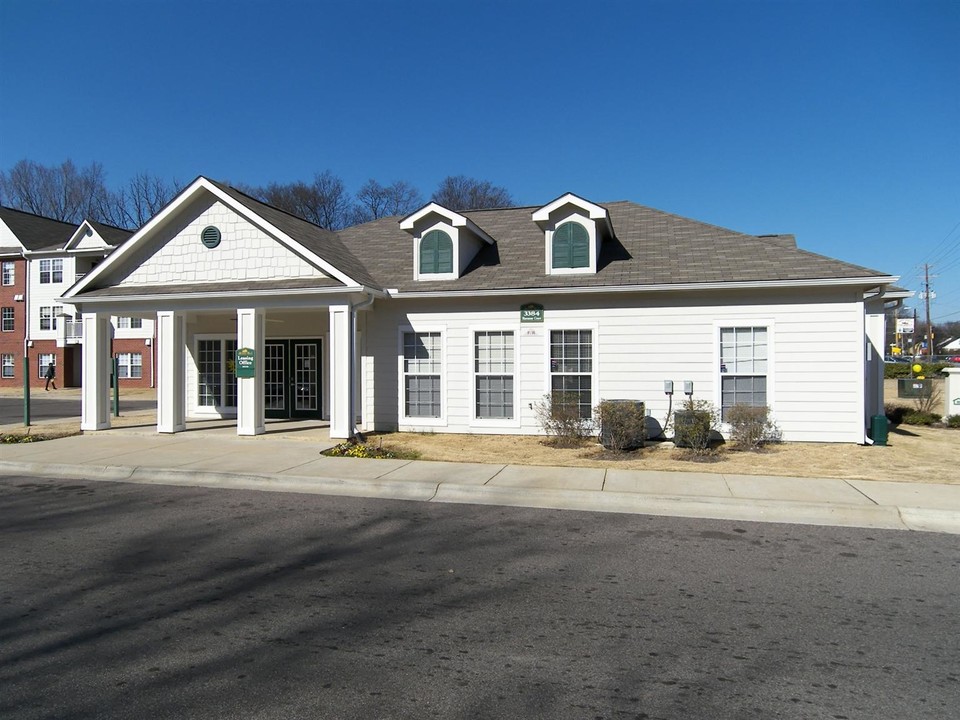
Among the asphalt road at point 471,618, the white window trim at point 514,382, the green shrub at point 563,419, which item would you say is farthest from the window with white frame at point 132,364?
the asphalt road at point 471,618

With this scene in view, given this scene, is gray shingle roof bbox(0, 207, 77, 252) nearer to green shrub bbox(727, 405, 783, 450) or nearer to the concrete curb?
the concrete curb

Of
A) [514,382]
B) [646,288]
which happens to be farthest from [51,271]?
[646,288]

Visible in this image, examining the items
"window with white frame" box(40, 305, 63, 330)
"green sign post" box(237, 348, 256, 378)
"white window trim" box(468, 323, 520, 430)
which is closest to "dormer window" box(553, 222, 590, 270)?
"white window trim" box(468, 323, 520, 430)

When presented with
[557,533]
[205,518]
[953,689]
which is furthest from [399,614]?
[205,518]

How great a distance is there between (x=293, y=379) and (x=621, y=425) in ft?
30.8

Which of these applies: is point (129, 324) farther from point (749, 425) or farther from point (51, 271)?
point (749, 425)

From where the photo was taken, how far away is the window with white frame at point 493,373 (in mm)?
14750

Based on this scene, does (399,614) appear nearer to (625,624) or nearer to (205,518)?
(625,624)

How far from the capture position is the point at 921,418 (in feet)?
56.6

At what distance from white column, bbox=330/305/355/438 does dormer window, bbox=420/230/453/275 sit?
2.50 meters

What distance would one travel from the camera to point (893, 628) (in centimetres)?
468

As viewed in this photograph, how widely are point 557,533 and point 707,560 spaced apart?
162 cm

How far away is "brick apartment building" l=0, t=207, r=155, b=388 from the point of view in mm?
37562

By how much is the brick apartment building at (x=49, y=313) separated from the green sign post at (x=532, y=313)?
2913 cm
